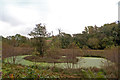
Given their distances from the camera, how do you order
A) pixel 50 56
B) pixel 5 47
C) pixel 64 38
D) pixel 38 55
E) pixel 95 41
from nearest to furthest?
pixel 5 47 < pixel 50 56 < pixel 38 55 < pixel 95 41 < pixel 64 38

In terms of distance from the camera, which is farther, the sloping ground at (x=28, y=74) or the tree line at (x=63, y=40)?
the tree line at (x=63, y=40)

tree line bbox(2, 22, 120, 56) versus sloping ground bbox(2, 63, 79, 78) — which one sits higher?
tree line bbox(2, 22, 120, 56)

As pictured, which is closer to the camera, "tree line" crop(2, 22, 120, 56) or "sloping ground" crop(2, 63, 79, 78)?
"sloping ground" crop(2, 63, 79, 78)

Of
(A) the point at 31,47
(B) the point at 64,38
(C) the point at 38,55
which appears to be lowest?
(C) the point at 38,55

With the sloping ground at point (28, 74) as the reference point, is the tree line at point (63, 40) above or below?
above

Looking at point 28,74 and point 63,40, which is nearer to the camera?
point 28,74

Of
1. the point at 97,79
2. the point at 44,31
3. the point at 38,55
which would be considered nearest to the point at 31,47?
the point at 38,55

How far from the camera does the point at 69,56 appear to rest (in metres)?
6.23

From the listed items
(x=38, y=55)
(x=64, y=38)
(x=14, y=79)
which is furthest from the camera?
(x=64, y=38)

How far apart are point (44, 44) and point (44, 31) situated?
5.07 feet

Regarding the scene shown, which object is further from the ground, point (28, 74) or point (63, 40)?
point (63, 40)

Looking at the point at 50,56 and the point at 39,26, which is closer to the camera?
the point at 50,56

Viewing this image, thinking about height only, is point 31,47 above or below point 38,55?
above

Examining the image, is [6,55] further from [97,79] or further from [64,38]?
[64,38]
